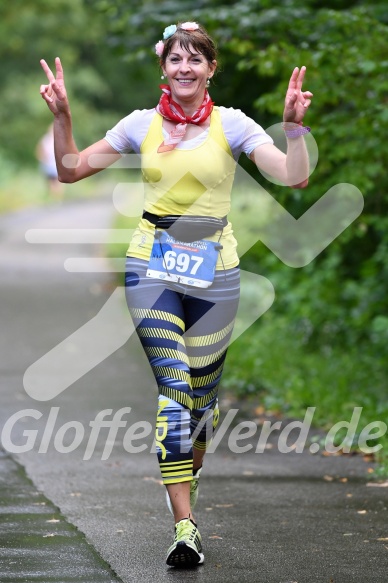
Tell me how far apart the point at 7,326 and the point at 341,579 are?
26.8 ft

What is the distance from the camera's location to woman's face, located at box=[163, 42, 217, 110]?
4.89m

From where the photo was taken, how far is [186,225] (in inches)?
192

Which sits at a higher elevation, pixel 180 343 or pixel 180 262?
pixel 180 262

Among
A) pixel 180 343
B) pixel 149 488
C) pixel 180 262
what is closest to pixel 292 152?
pixel 180 262

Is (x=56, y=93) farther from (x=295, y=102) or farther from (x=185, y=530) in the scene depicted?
(x=185, y=530)

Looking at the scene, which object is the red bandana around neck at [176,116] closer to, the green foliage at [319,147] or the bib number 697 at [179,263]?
the bib number 697 at [179,263]

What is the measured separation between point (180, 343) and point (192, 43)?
1230 millimetres

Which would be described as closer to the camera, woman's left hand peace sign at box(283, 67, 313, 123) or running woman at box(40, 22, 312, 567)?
woman's left hand peace sign at box(283, 67, 313, 123)

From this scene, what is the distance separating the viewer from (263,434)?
315 inches

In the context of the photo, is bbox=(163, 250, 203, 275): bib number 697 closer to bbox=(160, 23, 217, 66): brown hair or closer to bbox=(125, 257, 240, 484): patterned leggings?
bbox=(125, 257, 240, 484): patterned leggings

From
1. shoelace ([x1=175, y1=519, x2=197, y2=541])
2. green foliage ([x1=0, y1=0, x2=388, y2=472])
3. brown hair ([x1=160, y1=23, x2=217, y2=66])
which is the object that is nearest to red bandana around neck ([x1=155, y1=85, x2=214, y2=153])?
brown hair ([x1=160, y1=23, x2=217, y2=66])

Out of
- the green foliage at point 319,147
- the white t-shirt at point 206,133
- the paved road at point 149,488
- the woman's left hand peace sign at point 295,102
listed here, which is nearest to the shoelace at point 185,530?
the paved road at point 149,488

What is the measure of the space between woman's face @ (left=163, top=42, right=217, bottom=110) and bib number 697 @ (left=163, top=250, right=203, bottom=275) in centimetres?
62

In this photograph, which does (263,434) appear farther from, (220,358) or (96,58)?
(96,58)
